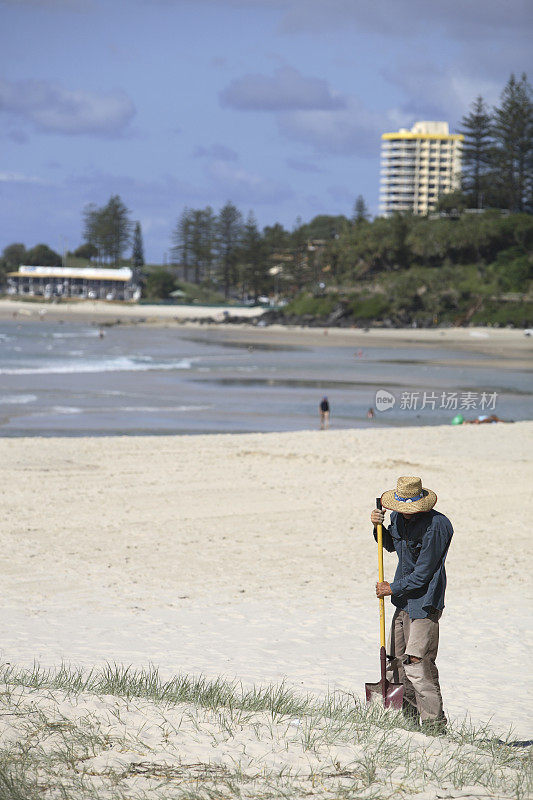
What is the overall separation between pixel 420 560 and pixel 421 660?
60 centimetres

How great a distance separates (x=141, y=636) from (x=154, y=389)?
2456cm

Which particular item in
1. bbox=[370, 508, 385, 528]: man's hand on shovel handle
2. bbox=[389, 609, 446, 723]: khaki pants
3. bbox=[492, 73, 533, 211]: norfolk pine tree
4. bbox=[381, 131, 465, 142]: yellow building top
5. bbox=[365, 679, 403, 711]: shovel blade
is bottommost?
bbox=[365, 679, 403, 711]: shovel blade

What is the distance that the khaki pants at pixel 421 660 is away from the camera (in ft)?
16.3

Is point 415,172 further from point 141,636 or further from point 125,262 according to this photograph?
point 141,636

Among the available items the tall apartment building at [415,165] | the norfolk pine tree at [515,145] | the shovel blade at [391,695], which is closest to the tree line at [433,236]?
the norfolk pine tree at [515,145]

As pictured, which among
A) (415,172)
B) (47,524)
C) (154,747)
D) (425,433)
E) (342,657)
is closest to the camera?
(154,747)

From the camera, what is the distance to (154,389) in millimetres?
31688

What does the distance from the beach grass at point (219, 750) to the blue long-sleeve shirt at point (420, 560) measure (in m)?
0.66

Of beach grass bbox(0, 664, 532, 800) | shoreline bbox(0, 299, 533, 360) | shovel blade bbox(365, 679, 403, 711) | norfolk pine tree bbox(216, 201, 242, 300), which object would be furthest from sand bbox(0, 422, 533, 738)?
norfolk pine tree bbox(216, 201, 242, 300)

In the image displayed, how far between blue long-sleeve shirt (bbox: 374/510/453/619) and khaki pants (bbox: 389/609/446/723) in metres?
0.08

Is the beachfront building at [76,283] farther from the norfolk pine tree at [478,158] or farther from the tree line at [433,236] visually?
the norfolk pine tree at [478,158]

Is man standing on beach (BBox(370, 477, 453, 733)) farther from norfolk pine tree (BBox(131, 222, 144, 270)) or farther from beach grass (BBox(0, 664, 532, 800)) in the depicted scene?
norfolk pine tree (BBox(131, 222, 144, 270))

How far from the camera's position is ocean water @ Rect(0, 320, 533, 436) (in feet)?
76.8

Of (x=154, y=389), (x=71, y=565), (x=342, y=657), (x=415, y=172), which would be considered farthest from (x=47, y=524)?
(x=415, y=172)
